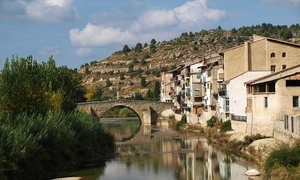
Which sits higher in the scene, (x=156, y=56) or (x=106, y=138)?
(x=156, y=56)

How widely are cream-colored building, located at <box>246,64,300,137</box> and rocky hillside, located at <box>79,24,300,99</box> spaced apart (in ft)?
291

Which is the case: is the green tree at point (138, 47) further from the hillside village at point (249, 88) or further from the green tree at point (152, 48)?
the hillside village at point (249, 88)

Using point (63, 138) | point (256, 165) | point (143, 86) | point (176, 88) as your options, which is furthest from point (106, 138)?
point (143, 86)

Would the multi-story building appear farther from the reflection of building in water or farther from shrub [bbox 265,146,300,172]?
shrub [bbox 265,146,300,172]

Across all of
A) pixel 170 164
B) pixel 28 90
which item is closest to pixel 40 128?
pixel 28 90

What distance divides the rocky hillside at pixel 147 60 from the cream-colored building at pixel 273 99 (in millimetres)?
88547

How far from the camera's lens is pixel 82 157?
111 ft

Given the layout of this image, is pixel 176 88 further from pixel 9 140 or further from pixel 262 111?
pixel 9 140

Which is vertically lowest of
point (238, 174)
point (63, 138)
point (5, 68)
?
point (238, 174)

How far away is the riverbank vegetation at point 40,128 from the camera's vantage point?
935 inches

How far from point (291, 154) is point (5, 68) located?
778 inches

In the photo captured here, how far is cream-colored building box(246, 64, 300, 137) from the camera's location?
34281mm

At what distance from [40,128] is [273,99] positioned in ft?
56.4

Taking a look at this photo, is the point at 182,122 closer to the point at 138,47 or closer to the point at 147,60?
the point at 147,60
